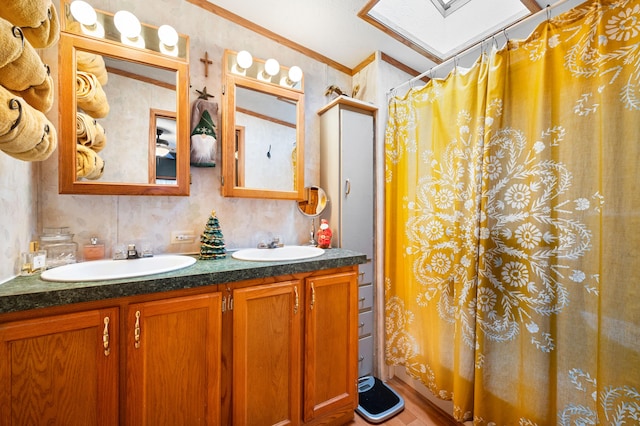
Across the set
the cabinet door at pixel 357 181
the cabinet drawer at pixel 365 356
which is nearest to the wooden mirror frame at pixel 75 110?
the cabinet door at pixel 357 181

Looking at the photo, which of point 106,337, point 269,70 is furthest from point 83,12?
point 106,337

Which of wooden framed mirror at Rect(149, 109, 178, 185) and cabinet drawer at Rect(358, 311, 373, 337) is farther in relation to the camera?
cabinet drawer at Rect(358, 311, 373, 337)

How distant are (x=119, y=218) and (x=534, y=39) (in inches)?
88.4

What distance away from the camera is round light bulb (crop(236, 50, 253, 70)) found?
1.57 meters

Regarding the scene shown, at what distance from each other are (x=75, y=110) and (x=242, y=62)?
2.99 ft

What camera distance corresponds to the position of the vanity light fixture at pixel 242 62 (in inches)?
62.0

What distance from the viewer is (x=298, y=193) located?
1782mm

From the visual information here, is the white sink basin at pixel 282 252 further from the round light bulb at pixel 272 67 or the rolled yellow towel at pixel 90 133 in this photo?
the round light bulb at pixel 272 67

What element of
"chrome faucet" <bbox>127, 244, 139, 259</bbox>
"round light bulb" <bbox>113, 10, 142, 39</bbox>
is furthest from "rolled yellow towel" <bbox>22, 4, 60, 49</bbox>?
"chrome faucet" <bbox>127, 244, 139, 259</bbox>

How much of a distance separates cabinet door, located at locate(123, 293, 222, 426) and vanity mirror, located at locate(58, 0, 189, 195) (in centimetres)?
66

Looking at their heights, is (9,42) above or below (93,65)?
below

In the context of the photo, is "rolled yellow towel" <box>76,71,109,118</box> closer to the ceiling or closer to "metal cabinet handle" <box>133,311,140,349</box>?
the ceiling

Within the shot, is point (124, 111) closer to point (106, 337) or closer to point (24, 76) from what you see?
point (24, 76)

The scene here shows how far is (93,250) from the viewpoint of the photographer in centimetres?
125
